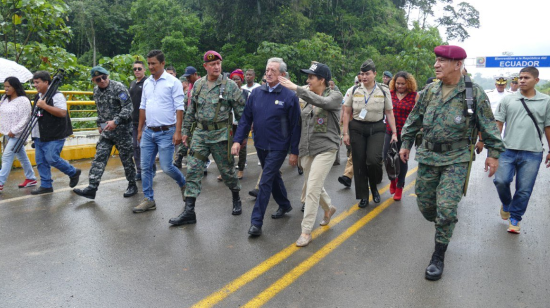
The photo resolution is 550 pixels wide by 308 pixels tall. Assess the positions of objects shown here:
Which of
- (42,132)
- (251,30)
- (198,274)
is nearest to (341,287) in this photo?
(198,274)

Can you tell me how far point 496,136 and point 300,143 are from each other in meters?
2.04

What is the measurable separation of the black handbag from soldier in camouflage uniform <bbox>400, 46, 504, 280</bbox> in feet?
8.13

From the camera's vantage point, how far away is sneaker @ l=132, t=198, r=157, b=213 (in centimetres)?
600

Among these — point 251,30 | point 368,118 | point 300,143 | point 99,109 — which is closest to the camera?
point 300,143

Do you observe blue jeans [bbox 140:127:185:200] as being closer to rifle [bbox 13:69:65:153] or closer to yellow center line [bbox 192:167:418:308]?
rifle [bbox 13:69:65:153]

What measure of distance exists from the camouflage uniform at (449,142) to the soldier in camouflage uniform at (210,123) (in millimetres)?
2315

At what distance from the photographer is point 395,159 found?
6.77 meters

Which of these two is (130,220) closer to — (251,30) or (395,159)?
(395,159)

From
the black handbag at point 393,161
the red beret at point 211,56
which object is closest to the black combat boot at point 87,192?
the red beret at point 211,56

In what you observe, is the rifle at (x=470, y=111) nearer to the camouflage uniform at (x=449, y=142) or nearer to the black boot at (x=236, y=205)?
the camouflage uniform at (x=449, y=142)

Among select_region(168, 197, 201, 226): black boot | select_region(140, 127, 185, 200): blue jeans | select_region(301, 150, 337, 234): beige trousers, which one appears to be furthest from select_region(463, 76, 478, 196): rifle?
select_region(140, 127, 185, 200): blue jeans

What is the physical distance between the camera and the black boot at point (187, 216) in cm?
548

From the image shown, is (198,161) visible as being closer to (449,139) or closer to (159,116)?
(159,116)

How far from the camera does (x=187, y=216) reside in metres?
5.54
